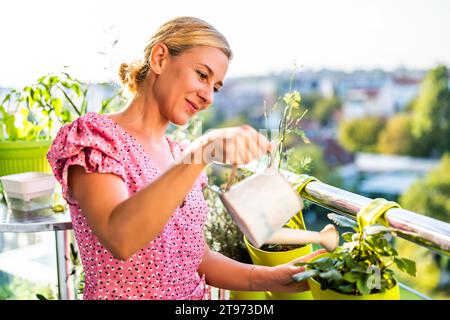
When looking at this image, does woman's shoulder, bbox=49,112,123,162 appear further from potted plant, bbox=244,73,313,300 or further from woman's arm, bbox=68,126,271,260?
potted plant, bbox=244,73,313,300

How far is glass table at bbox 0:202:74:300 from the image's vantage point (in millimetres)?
1324

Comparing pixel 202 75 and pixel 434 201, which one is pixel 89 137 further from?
pixel 434 201

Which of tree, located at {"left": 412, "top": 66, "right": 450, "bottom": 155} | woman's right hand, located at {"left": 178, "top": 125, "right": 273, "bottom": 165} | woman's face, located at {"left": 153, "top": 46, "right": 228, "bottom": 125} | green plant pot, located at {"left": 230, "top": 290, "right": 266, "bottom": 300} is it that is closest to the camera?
woman's right hand, located at {"left": 178, "top": 125, "right": 273, "bottom": 165}

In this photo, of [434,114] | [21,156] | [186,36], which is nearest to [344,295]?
[186,36]

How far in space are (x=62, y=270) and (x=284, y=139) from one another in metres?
0.82

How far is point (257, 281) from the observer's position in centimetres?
107

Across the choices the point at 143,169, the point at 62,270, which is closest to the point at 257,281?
the point at 143,169

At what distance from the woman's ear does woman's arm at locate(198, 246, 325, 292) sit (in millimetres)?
417

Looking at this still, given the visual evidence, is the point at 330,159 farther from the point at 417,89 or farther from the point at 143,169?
the point at 143,169

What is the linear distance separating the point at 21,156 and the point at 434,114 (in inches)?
818

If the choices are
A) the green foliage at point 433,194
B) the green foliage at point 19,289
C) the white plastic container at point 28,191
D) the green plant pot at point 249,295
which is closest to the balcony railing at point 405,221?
the green plant pot at point 249,295

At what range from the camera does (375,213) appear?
86cm

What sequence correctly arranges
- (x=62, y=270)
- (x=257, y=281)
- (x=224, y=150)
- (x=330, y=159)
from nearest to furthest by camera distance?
(x=224, y=150) < (x=257, y=281) < (x=62, y=270) < (x=330, y=159)

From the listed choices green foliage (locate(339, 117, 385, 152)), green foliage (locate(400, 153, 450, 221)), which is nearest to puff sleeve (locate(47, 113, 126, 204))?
green foliage (locate(400, 153, 450, 221))
